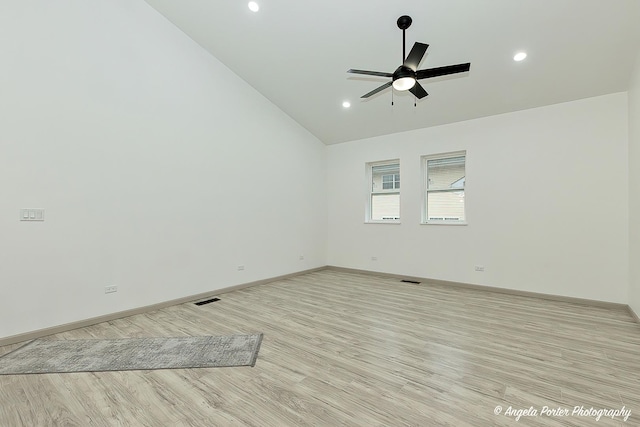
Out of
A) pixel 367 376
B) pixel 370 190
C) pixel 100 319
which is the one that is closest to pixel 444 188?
pixel 370 190

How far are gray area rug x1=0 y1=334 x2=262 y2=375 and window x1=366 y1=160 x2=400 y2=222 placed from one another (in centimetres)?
397

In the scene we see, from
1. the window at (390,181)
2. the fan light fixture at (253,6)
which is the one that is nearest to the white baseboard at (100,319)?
the window at (390,181)

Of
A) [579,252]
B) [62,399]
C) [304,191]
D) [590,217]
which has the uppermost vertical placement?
[304,191]

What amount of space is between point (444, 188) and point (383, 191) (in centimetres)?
126

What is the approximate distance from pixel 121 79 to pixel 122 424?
145 inches

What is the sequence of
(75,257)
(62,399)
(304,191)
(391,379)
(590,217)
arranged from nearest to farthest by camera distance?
(62,399)
(391,379)
(75,257)
(590,217)
(304,191)

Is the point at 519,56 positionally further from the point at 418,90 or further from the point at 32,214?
the point at 32,214

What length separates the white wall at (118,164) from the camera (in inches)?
113

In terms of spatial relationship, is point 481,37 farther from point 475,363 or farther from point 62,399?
point 62,399

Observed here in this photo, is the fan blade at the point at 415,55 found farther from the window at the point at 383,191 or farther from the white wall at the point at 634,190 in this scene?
the window at the point at 383,191

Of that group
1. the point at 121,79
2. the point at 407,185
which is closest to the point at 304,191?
the point at 407,185

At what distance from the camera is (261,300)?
14.0 ft

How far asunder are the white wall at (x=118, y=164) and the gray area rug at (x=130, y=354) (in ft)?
1.65

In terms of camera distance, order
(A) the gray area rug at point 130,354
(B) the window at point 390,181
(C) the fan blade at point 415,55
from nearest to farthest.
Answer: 1. (A) the gray area rug at point 130,354
2. (C) the fan blade at point 415,55
3. (B) the window at point 390,181
